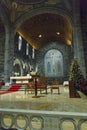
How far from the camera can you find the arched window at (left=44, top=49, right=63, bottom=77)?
23750 millimetres

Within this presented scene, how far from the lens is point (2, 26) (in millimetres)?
15180

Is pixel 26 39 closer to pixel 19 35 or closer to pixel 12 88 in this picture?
pixel 19 35

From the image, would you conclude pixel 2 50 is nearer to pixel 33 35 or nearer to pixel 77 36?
pixel 33 35

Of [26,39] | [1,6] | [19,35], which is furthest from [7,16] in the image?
[26,39]

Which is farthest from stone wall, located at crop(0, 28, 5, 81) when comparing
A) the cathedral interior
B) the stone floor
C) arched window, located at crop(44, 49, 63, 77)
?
arched window, located at crop(44, 49, 63, 77)

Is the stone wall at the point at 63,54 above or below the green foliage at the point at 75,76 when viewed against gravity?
above

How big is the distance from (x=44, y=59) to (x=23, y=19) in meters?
10.8

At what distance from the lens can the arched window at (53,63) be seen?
77.9ft

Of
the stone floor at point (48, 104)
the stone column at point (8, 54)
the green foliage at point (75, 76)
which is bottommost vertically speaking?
the stone floor at point (48, 104)

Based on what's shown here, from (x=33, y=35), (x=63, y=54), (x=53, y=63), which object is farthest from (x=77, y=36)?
(x=53, y=63)

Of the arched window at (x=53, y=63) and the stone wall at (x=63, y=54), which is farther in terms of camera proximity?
the arched window at (x=53, y=63)

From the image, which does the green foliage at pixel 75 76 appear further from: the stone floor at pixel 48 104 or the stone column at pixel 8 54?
the stone column at pixel 8 54

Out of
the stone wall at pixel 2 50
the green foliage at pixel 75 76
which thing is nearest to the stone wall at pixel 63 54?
the stone wall at pixel 2 50

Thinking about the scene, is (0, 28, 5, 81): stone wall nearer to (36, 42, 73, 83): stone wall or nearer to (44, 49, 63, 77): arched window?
(36, 42, 73, 83): stone wall
